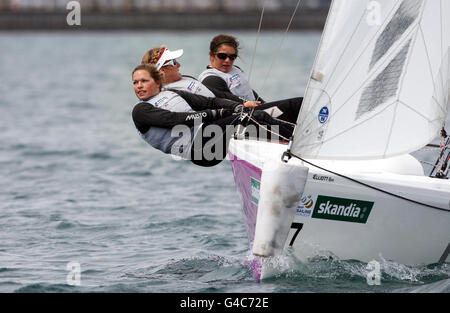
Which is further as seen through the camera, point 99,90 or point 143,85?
point 99,90

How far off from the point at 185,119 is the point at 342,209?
4.94 feet

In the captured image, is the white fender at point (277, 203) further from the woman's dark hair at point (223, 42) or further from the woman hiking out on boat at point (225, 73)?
the woman's dark hair at point (223, 42)

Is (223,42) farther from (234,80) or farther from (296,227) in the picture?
(296,227)

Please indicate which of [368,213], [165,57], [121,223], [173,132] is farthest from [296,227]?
[121,223]

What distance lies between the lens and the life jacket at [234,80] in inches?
316

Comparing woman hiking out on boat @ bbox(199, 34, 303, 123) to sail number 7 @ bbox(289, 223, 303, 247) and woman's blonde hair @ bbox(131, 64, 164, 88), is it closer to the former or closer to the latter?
woman's blonde hair @ bbox(131, 64, 164, 88)

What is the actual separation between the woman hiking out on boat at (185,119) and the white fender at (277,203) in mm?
961

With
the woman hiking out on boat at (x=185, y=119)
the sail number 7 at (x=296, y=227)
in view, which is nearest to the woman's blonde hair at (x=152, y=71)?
the woman hiking out on boat at (x=185, y=119)

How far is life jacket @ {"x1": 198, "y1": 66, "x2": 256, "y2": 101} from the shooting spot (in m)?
8.02

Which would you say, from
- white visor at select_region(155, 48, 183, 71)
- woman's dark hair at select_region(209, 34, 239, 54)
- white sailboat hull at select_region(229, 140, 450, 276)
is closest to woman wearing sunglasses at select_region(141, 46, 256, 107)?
white visor at select_region(155, 48, 183, 71)

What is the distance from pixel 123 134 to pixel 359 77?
12.7 m
